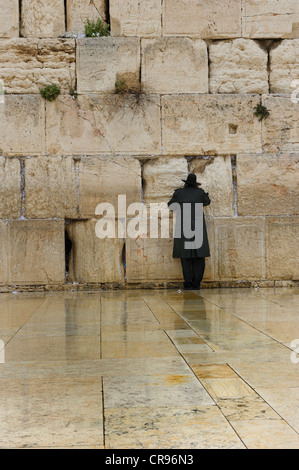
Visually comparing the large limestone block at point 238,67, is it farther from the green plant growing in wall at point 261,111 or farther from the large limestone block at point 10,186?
the large limestone block at point 10,186

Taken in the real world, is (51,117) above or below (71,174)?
above

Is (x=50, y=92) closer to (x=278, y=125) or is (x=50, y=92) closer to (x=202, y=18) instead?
(x=202, y=18)

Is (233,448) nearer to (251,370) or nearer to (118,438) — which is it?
(118,438)

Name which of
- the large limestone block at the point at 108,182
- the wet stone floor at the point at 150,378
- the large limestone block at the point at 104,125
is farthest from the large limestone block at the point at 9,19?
the wet stone floor at the point at 150,378

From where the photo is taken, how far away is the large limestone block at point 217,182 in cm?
879

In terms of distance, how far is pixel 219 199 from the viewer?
8.80 metres

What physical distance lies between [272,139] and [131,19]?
2.76 m

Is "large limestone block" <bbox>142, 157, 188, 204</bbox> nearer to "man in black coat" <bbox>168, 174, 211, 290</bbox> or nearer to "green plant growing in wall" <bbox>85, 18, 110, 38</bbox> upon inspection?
"man in black coat" <bbox>168, 174, 211, 290</bbox>

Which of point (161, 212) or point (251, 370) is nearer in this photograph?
point (251, 370)

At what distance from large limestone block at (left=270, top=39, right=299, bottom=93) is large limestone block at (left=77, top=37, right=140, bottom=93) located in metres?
2.07

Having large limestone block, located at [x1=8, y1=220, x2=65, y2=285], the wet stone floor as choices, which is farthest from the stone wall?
the wet stone floor

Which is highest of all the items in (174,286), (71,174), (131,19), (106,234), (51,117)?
(131,19)
